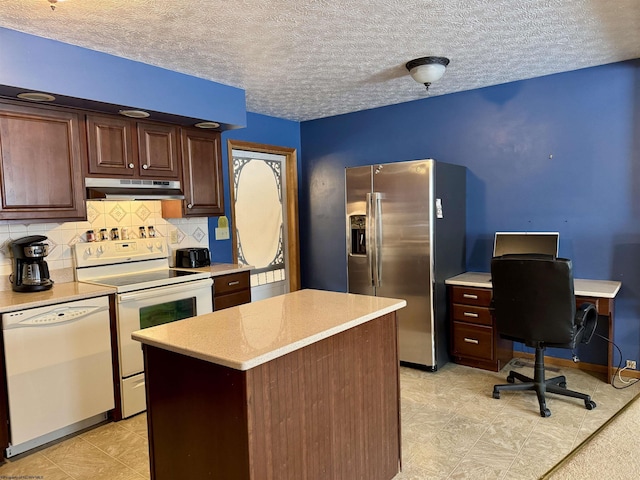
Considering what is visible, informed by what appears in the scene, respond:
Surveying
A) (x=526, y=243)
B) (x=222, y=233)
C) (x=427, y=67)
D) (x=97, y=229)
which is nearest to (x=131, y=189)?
(x=97, y=229)

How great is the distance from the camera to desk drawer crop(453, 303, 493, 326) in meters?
3.51

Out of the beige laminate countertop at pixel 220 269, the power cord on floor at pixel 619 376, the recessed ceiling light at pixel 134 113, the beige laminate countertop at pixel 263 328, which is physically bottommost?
the power cord on floor at pixel 619 376

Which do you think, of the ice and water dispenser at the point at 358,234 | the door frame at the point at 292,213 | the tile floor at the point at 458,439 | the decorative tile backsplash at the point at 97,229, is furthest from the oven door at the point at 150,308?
the door frame at the point at 292,213

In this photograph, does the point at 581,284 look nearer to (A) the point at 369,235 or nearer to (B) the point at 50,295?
(A) the point at 369,235

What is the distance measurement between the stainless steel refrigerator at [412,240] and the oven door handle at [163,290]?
135cm

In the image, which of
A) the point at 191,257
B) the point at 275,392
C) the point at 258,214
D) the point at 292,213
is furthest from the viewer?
the point at 292,213

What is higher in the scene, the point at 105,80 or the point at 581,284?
the point at 105,80

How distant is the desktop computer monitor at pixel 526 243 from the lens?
347 centimetres

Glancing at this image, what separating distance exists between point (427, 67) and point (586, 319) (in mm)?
2010

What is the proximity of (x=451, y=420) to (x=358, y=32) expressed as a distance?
2.44m

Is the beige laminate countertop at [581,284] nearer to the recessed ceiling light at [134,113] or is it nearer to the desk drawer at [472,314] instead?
the desk drawer at [472,314]

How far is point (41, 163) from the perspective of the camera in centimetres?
274

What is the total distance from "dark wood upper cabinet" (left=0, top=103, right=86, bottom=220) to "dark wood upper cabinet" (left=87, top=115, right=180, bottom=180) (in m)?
0.10

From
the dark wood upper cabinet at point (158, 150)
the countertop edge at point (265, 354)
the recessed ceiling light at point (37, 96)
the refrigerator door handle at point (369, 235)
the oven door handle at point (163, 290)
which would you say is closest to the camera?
the countertop edge at point (265, 354)
